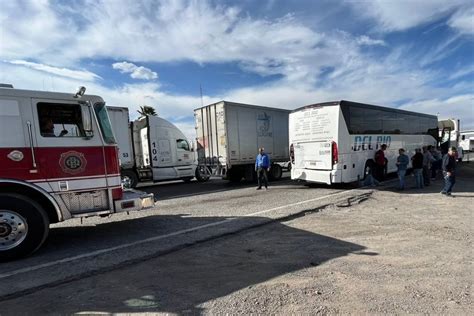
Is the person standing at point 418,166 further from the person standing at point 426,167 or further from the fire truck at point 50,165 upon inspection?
the fire truck at point 50,165

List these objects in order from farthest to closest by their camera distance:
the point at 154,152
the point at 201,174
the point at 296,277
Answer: the point at 201,174, the point at 154,152, the point at 296,277

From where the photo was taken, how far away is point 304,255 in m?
4.84

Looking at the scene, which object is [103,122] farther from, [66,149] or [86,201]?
[86,201]

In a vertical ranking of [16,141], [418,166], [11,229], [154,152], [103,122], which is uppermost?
[103,122]

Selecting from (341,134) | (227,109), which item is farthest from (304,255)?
(227,109)

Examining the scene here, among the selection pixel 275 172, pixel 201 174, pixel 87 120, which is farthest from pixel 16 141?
pixel 275 172

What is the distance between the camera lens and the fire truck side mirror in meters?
5.49

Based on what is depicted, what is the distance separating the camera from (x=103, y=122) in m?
5.78

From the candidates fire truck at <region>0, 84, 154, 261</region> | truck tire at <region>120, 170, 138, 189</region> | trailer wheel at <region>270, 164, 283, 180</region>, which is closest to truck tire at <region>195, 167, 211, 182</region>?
trailer wheel at <region>270, 164, 283, 180</region>

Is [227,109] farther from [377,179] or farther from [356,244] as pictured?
[356,244]

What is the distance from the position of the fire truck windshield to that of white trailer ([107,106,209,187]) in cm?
886

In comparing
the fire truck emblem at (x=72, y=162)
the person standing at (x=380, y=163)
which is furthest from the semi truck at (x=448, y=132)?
the fire truck emblem at (x=72, y=162)

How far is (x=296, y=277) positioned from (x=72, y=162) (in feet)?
13.7

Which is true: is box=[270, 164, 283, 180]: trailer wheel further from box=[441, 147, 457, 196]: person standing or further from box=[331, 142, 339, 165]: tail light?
box=[441, 147, 457, 196]: person standing
